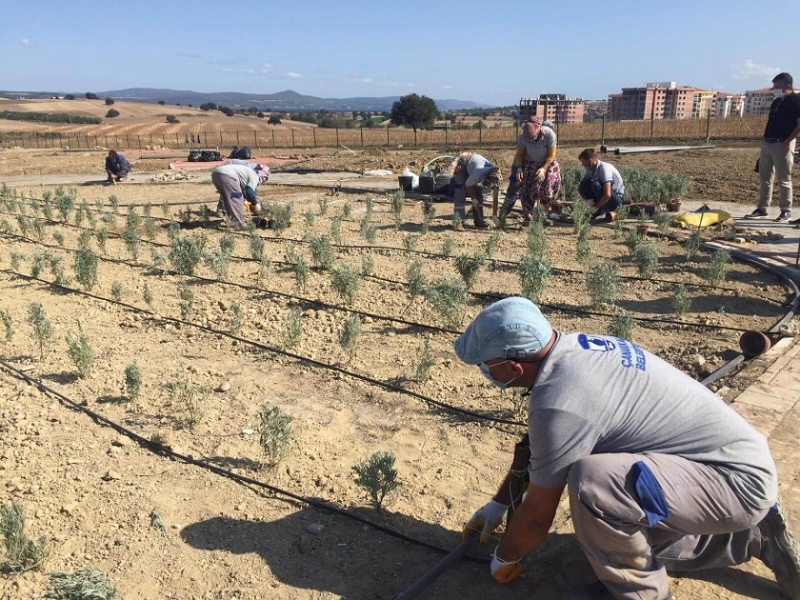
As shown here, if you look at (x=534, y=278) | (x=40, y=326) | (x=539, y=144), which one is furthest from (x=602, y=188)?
(x=40, y=326)

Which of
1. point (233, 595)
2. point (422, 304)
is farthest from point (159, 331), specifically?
point (233, 595)

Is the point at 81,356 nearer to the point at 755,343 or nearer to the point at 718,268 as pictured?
the point at 755,343

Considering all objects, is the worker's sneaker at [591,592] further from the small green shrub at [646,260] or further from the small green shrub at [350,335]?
the small green shrub at [646,260]

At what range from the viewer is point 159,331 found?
17.5 ft

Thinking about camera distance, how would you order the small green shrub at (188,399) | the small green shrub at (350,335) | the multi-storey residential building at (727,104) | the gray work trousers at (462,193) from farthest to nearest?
the multi-storey residential building at (727,104) < the gray work trousers at (462,193) < the small green shrub at (350,335) < the small green shrub at (188,399)

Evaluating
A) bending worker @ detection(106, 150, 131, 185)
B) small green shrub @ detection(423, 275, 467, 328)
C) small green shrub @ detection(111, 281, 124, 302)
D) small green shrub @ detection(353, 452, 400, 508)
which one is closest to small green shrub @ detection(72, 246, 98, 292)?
small green shrub @ detection(111, 281, 124, 302)

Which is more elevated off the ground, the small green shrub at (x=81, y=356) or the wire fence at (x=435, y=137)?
the wire fence at (x=435, y=137)

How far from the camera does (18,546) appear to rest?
101 inches

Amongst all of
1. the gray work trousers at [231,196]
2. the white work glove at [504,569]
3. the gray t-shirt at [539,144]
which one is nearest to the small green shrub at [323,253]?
the gray work trousers at [231,196]

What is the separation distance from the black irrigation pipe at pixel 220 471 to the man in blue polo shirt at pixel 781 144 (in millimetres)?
7711

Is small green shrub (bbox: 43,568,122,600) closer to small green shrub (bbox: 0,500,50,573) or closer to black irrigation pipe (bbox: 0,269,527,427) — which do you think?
small green shrub (bbox: 0,500,50,573)

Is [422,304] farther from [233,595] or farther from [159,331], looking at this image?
[233,595]

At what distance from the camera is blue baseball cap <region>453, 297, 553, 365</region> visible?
201 centimetres

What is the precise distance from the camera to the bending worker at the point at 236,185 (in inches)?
341
